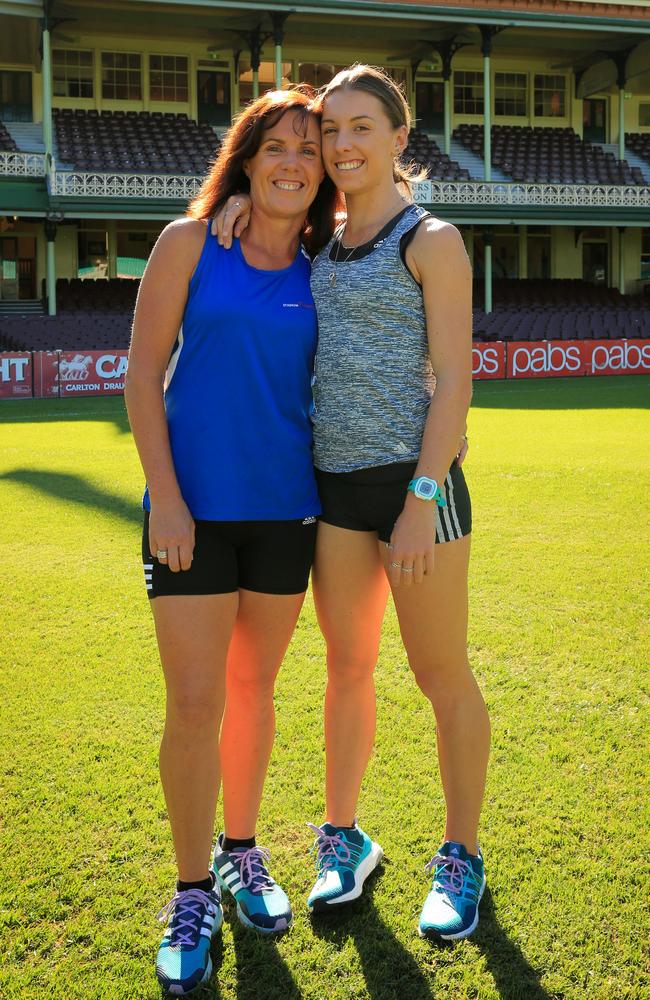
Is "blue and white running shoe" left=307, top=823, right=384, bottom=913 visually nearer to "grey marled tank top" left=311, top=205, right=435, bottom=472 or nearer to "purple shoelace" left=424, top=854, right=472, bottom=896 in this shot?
"purple shoelace" left=424, top=854, right=472, bottom=896

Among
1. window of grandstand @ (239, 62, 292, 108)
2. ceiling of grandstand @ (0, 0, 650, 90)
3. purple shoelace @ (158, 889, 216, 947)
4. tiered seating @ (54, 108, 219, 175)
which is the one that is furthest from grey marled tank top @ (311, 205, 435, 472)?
window of grandstand @ (239, 62, 292, 108)

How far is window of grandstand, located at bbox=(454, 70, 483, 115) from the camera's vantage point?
109 feet

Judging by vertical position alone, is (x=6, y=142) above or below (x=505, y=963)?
above

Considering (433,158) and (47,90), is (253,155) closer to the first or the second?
(47,90)

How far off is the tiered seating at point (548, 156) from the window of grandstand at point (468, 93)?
820mm

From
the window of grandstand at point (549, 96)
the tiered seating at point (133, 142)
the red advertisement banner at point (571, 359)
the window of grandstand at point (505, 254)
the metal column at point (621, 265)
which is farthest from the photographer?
the window of grandstand at point (549, 96)

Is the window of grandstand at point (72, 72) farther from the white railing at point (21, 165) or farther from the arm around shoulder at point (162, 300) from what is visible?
the arm around shoulder at point (162, 300)

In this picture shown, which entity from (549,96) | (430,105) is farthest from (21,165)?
(549,96)

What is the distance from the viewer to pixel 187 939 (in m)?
2.60

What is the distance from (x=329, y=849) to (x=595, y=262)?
3441cm

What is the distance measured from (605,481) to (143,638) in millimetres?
5345

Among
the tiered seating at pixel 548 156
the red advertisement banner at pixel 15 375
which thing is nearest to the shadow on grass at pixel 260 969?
the red advertisement banner at pixel 15 375

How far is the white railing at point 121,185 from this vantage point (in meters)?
24.6

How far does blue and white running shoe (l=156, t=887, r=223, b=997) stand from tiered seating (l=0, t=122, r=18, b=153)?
27684 mm
